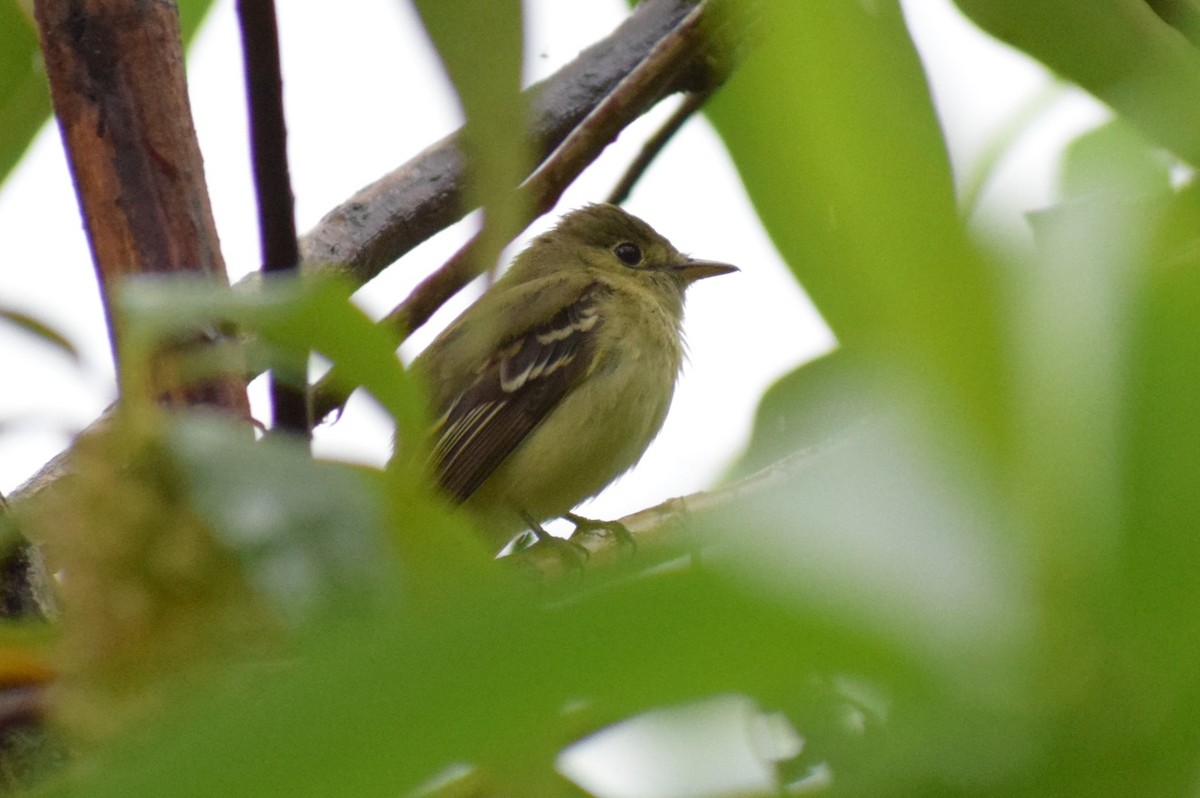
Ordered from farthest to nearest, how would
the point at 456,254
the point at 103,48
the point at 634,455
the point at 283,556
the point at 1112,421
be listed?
the point at 634,455
the point at 456,254
the point at 103,48
the point at 283,556
the point at 1112,421

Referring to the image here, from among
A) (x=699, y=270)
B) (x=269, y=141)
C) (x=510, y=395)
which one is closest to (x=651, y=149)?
(x=269, y=141)

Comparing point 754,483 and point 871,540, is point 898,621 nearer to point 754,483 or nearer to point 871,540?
point 871,540

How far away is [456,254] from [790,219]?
57.0 inches

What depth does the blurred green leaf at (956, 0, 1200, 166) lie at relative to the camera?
94 centimetres

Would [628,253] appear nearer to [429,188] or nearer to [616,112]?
[429,188]

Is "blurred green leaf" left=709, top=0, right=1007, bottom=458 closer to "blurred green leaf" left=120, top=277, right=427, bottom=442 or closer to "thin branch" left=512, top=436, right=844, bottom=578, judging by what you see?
"thin branch" left=512, top=436, right=844, bottom=578

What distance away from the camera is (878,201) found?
523 mm

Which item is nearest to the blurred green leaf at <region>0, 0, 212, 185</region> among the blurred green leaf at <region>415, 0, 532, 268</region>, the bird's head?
the blurred green leaf at <region>415, 0, 532, 268</region>

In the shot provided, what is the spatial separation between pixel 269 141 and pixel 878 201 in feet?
3.27

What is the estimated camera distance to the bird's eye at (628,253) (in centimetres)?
650

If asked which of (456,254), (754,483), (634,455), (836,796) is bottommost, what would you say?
(836,796)

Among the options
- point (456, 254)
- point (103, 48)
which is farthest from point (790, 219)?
point (456, 254)

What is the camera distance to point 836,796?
1.75 feet

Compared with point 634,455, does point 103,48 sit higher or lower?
lower
